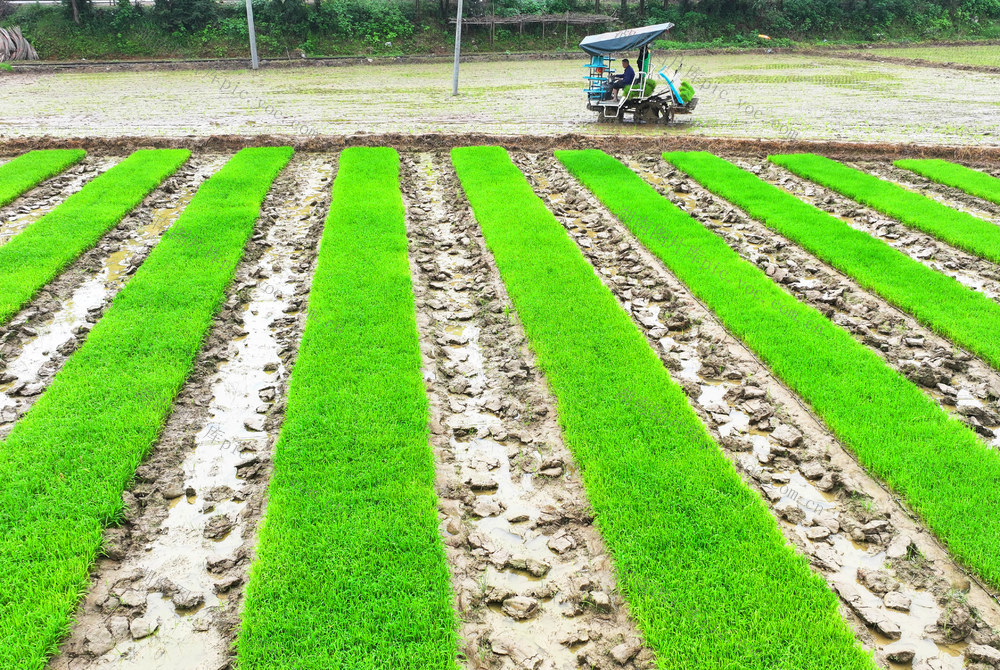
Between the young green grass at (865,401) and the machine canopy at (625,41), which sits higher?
the machine canopy at (625,41)

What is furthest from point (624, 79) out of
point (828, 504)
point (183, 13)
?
point (183, 13)

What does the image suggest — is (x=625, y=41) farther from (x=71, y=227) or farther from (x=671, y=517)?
(x=671, y=517)

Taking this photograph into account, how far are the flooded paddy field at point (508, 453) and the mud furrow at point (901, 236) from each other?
0.05 meters

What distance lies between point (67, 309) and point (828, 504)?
8.51 m

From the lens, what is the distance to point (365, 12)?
123ft

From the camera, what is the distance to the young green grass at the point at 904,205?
32.3 ft

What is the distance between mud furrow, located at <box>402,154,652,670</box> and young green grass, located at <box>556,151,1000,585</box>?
2410mm

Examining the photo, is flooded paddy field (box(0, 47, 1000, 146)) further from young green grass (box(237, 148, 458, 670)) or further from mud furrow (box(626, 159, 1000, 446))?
young green grass (box(237, 148, 458, 670))

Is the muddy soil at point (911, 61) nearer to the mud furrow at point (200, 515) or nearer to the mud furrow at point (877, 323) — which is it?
the mud furrow at point (877, 323)

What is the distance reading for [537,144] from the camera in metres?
16.6

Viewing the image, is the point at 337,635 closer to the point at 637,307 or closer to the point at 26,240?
the point at 637,307

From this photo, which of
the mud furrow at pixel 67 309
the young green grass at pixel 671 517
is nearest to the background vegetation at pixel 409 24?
the mud furrow at pixel 67 309

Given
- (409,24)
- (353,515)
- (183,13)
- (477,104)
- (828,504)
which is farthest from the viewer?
(409,24)

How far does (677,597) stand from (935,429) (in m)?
3.16
